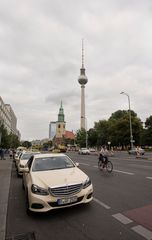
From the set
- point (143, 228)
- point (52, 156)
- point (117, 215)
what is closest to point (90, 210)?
point (117, 215)

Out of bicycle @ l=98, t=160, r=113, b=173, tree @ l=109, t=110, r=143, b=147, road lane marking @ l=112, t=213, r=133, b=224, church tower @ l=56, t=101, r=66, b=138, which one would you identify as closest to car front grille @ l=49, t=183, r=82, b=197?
road lane marking @ l=112, t=213, r=133, b=224

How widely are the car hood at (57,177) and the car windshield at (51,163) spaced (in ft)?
1.39

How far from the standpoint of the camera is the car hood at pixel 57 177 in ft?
19.3

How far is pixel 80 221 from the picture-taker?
210 inches

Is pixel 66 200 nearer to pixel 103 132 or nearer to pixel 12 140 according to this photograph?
pixel 12 140

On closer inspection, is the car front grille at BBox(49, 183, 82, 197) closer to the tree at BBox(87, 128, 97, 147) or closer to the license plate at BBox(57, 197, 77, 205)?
the license plate at BBox(57, 197, 77, 205)

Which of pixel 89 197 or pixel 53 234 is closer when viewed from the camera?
pixel 53 234

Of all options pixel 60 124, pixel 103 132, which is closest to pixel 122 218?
pixel 103 132

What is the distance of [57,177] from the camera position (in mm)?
6270

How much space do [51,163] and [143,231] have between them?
3.78 m

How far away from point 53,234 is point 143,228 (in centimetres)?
183

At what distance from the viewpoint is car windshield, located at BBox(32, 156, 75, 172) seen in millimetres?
7293

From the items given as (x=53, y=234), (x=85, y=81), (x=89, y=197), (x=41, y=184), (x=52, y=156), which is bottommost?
(x=53, y=234)

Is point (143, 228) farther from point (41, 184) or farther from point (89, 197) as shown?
point (41, 184)
